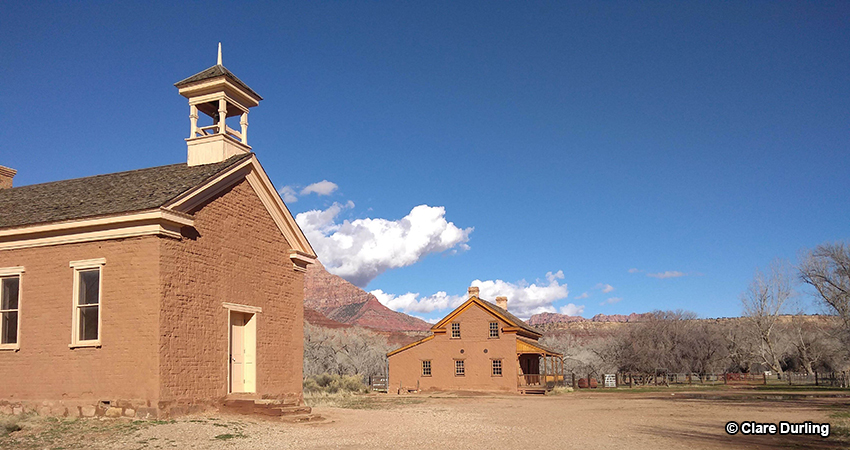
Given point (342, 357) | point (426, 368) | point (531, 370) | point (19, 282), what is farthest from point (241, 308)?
point (342, 357)

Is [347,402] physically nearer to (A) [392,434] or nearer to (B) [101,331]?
(A) [392,434]

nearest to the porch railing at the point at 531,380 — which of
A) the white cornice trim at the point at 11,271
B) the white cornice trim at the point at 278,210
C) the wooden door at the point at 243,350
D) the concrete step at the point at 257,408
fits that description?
the white cornice trim at the point at 278,210

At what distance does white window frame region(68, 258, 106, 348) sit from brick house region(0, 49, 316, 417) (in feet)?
0.09

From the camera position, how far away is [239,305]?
18.1 meters

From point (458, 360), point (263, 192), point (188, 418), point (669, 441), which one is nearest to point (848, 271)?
point (458, 360)

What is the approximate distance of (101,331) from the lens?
1540 cm

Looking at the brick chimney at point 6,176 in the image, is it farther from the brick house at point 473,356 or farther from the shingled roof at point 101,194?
the brick house at point 473,356

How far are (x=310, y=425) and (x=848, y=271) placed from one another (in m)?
30.9

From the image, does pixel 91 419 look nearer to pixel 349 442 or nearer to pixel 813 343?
pixel 349 442

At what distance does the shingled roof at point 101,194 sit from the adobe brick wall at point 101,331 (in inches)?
30.9

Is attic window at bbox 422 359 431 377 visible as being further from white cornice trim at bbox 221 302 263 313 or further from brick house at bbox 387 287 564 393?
white cornice trim at bbox 221 302 263 313

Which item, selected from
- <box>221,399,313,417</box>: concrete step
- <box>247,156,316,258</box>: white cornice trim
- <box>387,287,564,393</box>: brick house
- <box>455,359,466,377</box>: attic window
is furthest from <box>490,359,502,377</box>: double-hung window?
<box>221,399,313,417</box>: concrete step

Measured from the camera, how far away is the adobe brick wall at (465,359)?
1801 inches

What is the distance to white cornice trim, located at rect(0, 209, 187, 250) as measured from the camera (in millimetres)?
15156
